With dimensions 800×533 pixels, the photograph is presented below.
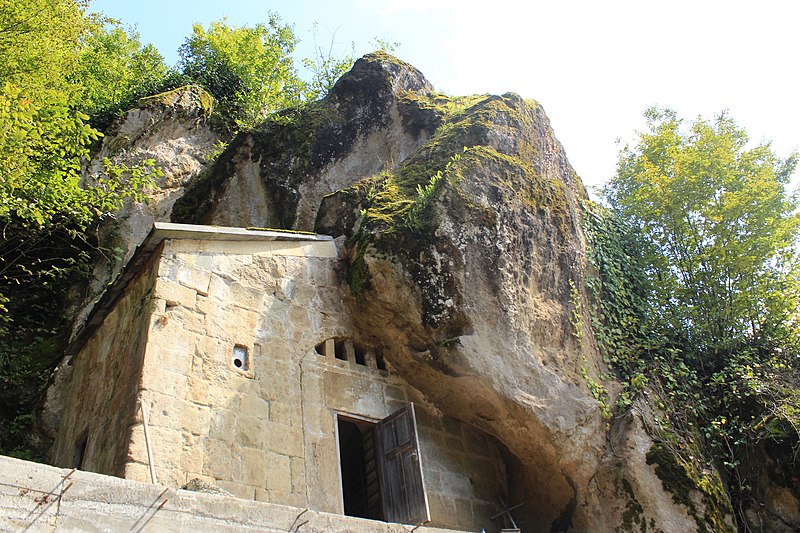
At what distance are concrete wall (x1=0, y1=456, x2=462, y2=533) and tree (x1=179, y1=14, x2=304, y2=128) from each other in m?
13.4

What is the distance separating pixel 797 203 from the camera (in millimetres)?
12156

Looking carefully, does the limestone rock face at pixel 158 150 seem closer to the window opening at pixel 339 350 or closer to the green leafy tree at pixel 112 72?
the green leafy tree at pixel 112 72

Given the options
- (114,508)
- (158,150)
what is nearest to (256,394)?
(114,508)

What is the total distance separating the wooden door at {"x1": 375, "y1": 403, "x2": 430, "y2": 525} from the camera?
8.61 metres

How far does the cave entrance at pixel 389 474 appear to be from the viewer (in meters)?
8.69

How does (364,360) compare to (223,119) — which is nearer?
(364,360)

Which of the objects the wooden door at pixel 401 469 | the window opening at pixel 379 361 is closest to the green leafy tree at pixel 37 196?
the window opening at pixel 379 361

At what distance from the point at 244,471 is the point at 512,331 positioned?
3876 millimetres

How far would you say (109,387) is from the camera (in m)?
8.83

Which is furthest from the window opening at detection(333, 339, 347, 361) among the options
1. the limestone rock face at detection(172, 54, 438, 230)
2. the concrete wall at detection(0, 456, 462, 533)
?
the concrete wall at detection(0, 456, 462, 533)

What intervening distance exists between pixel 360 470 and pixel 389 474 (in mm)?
1305

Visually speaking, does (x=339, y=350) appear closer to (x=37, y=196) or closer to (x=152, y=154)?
(x=37, y=196)

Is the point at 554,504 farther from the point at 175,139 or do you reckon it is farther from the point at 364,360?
the point at 175,139

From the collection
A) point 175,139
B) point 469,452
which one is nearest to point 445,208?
point 469,452
